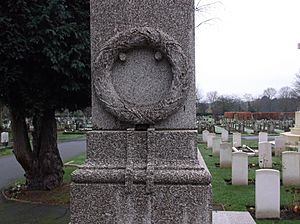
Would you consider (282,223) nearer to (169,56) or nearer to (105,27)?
(169,56)

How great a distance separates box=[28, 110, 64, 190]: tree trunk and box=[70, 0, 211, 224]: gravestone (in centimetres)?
720

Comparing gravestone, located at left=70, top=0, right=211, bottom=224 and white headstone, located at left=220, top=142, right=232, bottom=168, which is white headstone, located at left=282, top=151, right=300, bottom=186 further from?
gravestone, located at left=70, top=0, right=211, bottom=224

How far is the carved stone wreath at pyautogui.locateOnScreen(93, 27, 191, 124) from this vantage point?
4.26 meters

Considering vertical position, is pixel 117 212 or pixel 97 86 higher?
pixel 97 86

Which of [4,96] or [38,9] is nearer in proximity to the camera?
[38,9]

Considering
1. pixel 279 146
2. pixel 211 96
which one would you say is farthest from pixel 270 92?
pixel 279 146

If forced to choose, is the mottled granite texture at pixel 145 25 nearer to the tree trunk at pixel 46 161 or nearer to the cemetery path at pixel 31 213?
the cemetery path at pixel 31 213

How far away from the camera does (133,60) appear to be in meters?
4.43

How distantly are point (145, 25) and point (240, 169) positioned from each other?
753 centimetres

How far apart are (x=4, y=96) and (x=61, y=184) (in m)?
3.16

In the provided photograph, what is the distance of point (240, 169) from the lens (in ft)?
36.2

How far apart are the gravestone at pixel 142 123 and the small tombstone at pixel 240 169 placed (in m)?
6.99

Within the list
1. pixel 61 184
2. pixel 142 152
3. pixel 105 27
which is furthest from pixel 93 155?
pixel 61 184

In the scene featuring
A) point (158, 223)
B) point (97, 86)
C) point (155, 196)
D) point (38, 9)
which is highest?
point (38, 9)
